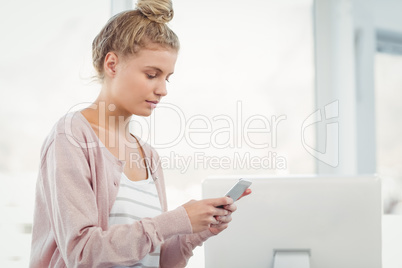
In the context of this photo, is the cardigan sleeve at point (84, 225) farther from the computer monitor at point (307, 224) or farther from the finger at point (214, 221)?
the computer monitor at point (307, 224)

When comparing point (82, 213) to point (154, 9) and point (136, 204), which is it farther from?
point (154, 9)

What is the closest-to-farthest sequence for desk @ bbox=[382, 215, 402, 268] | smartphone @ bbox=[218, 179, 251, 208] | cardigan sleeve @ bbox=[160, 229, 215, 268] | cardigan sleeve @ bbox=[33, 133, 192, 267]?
cardigan sleeve @ bbox=[33, 133, 192, 267], smartphone @ bbox=[218, 179, 251, 208], cardigan sleeve @ bbox=[160, 229, 215, 268], desk @ bbox=[382, 215, 402, 268]

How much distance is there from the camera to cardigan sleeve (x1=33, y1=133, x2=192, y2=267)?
103 centimetres

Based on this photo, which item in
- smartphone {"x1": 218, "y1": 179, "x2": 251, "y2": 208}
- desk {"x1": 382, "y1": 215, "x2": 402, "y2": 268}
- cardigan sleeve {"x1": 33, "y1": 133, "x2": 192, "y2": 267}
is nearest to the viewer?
cardigan sleeve {"x1": 33, "y1": 133, "x2": 192, "y2": 267}

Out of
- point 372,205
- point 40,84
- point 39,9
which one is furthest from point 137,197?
point 39,9

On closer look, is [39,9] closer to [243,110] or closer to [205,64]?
[205,64]

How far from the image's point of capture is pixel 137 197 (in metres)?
1.25

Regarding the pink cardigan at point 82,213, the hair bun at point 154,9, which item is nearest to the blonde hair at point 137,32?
the hair bun at point 154,9

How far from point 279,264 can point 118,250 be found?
0.46 m

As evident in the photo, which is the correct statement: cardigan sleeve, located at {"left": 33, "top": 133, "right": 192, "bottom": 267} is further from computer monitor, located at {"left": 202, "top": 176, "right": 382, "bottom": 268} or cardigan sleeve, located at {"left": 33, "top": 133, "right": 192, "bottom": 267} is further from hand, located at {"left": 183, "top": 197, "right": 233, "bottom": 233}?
computer monitor, located at {"left": 202, "top": 176, "right": 382, "bottom": 268}

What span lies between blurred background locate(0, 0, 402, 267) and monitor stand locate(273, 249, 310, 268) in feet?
4.00

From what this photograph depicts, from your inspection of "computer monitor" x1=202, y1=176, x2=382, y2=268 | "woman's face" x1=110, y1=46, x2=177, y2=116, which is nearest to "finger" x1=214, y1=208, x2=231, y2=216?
"computer monitor" x1=202, y1=176, x2=382, y2=268

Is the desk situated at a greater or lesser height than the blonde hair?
lesser

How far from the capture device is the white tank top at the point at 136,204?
1.18 meters
